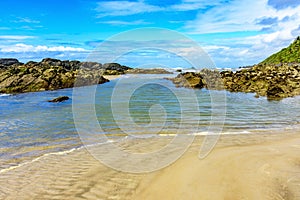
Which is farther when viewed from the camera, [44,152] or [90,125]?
[90,125]

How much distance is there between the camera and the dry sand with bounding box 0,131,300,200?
6.69m

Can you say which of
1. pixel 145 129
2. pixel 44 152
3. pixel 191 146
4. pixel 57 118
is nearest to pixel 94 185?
pixel 44 152

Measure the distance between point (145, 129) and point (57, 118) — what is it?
5.70m

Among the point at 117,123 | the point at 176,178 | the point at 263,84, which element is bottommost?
the point at 176,178

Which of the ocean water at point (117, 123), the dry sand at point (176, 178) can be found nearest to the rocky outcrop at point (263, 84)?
the ocean water at point (117, 123)

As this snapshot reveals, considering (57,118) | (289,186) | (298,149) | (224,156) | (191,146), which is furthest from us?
(57,118)

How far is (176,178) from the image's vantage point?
24.9 ft

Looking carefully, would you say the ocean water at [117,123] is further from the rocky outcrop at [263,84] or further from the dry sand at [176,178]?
the rocky outcrop at [263,84]

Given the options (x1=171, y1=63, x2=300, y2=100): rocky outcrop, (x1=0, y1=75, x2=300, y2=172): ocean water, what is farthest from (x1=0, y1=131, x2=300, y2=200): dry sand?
(x1=171, y1=63, x2=300, y2=100): rocky outcrop

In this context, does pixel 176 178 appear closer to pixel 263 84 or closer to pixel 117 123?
pixel 117 123

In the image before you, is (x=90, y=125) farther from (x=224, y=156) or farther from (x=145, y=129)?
(x=224, y=156)

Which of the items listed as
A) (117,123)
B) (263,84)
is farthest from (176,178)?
(263,84)

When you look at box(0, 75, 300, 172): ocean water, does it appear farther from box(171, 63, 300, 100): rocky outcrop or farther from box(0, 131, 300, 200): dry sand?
box(171, 63, 300, 100): rocky outcrop

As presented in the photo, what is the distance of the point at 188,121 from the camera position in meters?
15.2
